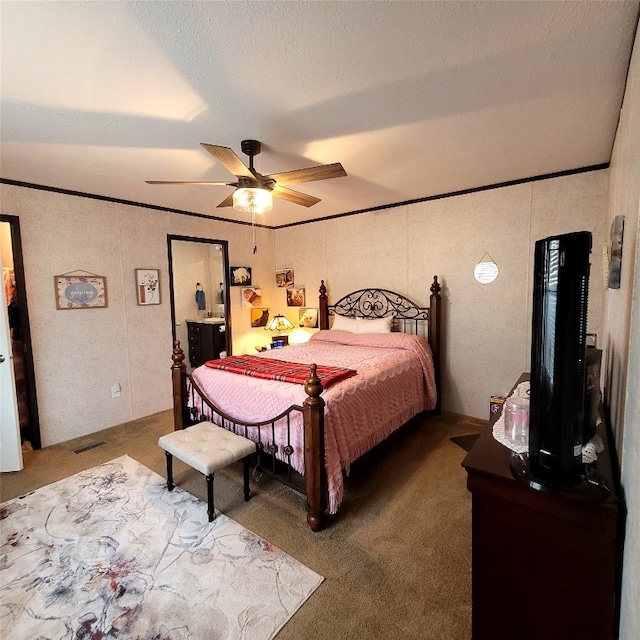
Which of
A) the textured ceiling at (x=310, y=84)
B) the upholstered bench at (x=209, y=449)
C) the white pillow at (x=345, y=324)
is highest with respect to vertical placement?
the textured ceiling at (x=310, y=84)

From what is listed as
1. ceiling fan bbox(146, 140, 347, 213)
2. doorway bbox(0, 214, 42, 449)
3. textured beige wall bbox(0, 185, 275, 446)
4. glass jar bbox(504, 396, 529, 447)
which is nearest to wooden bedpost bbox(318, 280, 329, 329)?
textured beige wall bbox(0, 185, 275, 446)

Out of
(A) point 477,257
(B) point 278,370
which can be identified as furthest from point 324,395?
(A) point 477,257

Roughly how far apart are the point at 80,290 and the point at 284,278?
261 centimetres

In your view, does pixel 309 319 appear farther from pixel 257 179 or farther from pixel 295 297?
pixel 257 179

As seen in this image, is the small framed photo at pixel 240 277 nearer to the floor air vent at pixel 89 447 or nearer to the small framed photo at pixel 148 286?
the small framed photo at pixel 148 286

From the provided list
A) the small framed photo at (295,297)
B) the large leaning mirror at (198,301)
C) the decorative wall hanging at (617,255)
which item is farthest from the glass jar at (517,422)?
the large leaning mirror at (198,301)

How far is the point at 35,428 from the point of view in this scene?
3064 millimetres

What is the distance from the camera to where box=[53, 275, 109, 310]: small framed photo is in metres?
3.18

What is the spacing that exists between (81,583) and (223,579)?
71 cm

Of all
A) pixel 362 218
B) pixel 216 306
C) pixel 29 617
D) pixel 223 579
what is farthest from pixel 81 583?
pixel 216 306

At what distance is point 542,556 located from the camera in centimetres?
101

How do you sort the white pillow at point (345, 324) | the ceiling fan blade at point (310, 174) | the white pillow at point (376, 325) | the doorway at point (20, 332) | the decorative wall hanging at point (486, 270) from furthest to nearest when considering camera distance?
the white pillow at point (345, 324)
the white pillow at point (376, 325)
the decorative wall hanging at point (486, 270)
the doorway at point (20, 332)
the ceiling fan blade at point (310, 174)

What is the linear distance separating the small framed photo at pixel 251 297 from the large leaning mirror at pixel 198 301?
1.50 ft

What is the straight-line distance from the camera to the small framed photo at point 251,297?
4812 millimetres
